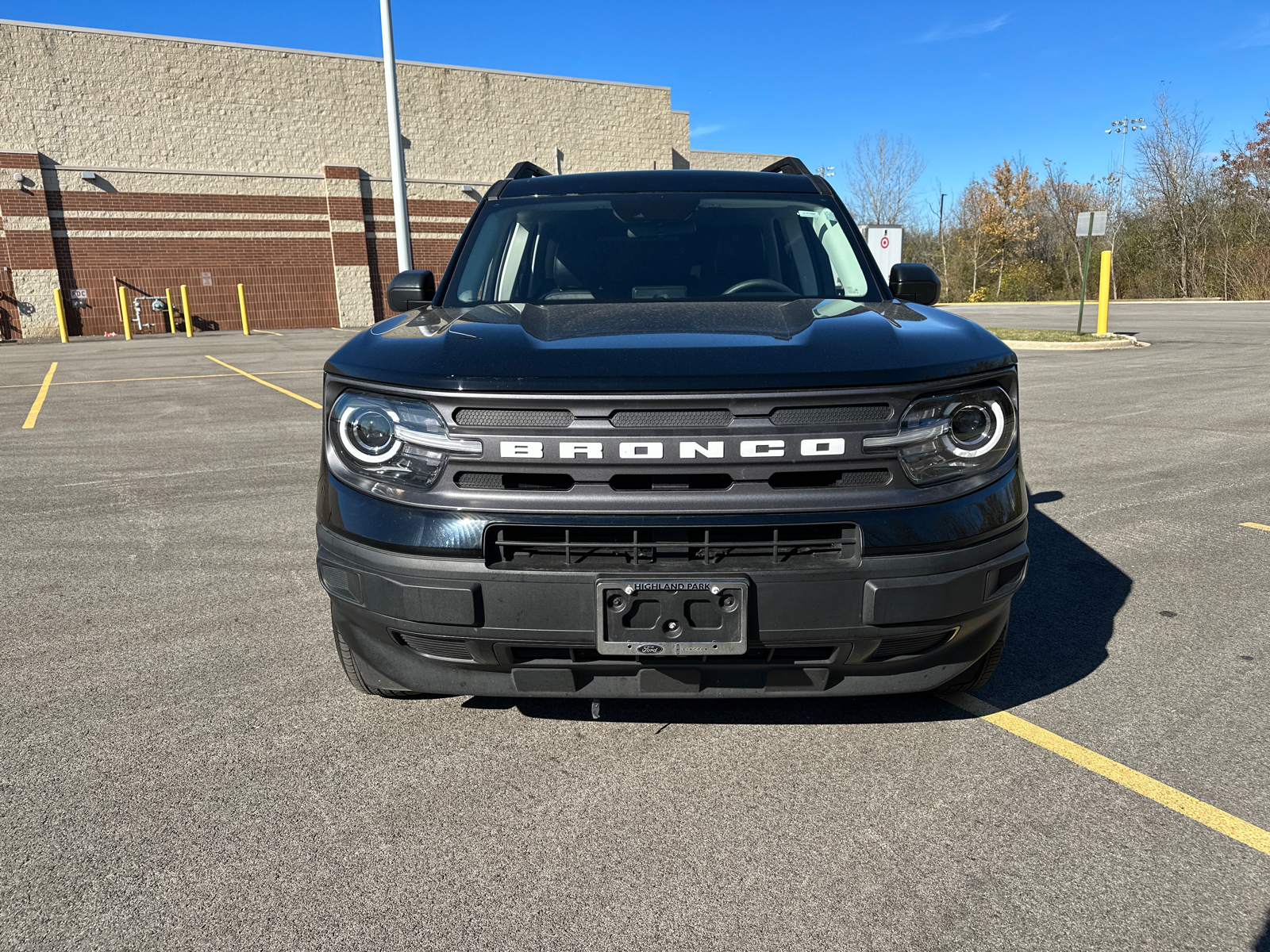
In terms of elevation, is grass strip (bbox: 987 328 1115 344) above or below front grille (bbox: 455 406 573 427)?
below

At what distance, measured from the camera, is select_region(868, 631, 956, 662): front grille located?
228cm

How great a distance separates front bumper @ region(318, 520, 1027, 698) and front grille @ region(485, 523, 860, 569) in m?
0.04

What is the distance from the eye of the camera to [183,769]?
257 cm

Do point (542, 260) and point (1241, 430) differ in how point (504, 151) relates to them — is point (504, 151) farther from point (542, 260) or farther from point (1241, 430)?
point (542, 260)

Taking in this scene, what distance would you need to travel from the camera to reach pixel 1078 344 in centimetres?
1762

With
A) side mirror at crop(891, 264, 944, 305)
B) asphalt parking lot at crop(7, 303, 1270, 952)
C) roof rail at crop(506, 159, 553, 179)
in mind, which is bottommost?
asphalt parking lot at crop(7, 303, 1270, 952)

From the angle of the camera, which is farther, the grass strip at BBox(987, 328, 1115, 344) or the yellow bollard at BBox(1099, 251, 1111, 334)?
the grass strip at BBox(987, 328, 1115, 344)

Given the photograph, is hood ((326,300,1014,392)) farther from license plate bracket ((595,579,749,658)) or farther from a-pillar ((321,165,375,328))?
a-pillar ((321,165,375,328))

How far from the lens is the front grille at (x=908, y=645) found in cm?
228

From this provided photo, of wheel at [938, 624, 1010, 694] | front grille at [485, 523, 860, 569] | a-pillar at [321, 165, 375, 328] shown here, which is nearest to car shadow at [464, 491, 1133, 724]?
wheel at [938, 624, 1010, 694]

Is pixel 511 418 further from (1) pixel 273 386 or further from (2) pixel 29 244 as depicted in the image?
(2) pixel 29 244

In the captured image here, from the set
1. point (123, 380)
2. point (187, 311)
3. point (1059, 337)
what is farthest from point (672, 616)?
point (187, 311)

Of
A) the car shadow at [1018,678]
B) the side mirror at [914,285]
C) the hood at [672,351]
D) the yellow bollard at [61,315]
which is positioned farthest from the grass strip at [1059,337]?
the yellow bollard at [61,315]

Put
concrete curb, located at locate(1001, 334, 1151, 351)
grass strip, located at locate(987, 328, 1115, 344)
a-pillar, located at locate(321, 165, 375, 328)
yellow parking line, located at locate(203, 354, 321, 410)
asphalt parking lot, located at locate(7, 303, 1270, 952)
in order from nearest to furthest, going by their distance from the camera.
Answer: asphalt parking lot, located at locate(7, 303, 1270, 952)
yellow parking line, located at locate(203, 354, 321, 410)
concrete curb, located at locate(1001, 334, 1151, 351)
grass strip, located at locate(987, 328, 1115, 344)
a-pillar, located at locate(321, 165, 375, 328)
